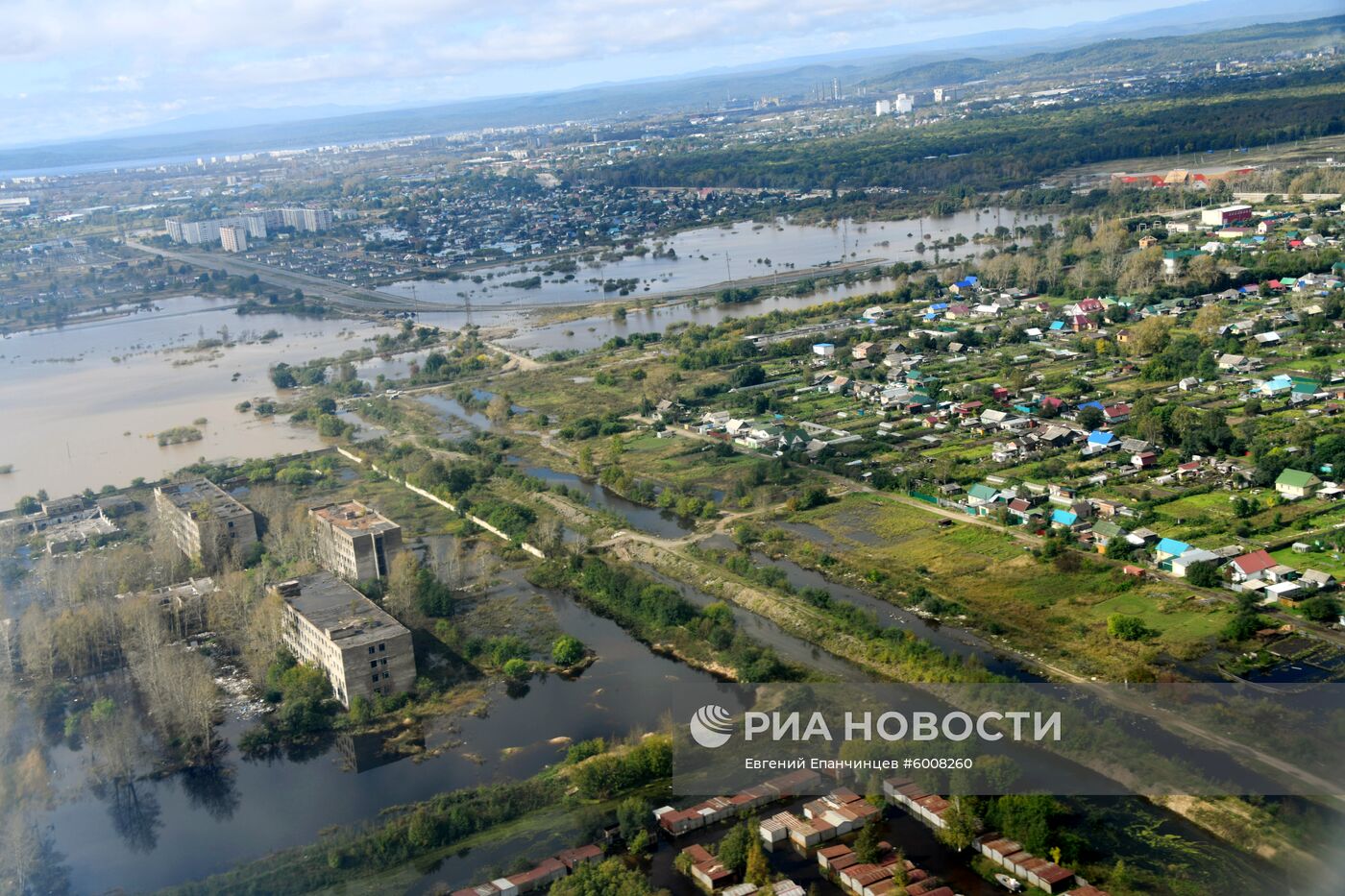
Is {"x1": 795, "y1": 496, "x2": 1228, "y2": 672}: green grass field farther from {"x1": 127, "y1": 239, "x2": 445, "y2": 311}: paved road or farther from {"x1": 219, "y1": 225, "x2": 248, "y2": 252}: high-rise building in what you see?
{"x1": 219, "y1": 225, "x2": 248, "y2": 252}: high-rise building

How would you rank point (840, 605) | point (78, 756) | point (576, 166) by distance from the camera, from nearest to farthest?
point (78, 756) → point (840, 605) → point (576, 166)

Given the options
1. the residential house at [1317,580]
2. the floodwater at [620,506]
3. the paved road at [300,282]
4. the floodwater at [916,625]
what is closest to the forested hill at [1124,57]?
the paved road at [300,282]

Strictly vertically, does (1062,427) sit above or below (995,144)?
below

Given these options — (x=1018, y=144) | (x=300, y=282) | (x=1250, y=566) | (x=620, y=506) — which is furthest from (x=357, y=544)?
(x=1018, y=144)

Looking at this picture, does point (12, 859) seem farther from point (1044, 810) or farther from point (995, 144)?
point (995, 144)

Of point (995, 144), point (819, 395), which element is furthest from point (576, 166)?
point (819, 395)

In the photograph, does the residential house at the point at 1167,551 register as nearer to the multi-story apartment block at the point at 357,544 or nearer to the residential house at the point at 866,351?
the multi-story apartment block at the point at 357,544

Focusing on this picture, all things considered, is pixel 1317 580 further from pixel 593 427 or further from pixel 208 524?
pixel 208 524
